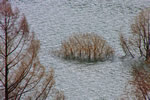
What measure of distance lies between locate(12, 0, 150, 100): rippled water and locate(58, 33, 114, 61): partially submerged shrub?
16.0 inches

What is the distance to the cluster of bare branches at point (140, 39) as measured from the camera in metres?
20.5

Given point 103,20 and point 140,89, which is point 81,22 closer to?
point 103,20

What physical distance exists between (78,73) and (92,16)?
520 centimetres

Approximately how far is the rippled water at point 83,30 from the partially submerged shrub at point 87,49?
1.34 feet

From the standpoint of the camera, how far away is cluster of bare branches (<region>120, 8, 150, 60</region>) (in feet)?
67.1

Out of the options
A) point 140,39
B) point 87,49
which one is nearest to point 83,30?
point 87,49

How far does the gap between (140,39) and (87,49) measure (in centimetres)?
256

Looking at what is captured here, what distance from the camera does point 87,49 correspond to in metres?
21.9

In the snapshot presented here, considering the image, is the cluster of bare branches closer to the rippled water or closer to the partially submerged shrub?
the rippled water

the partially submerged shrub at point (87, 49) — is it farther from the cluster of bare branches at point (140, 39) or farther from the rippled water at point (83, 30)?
the cluster of bare branches at point (140, 39)

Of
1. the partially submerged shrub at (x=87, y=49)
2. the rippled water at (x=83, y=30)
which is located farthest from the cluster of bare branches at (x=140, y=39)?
the partially submerged shrub at (x=87, y=49)

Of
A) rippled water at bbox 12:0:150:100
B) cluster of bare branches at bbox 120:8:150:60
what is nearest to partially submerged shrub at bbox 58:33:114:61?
rippled water at bbox 12:0:150:100

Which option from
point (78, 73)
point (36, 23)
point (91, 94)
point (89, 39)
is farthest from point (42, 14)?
point (91, 94)

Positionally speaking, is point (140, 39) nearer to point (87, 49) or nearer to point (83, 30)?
point (87, 49)
